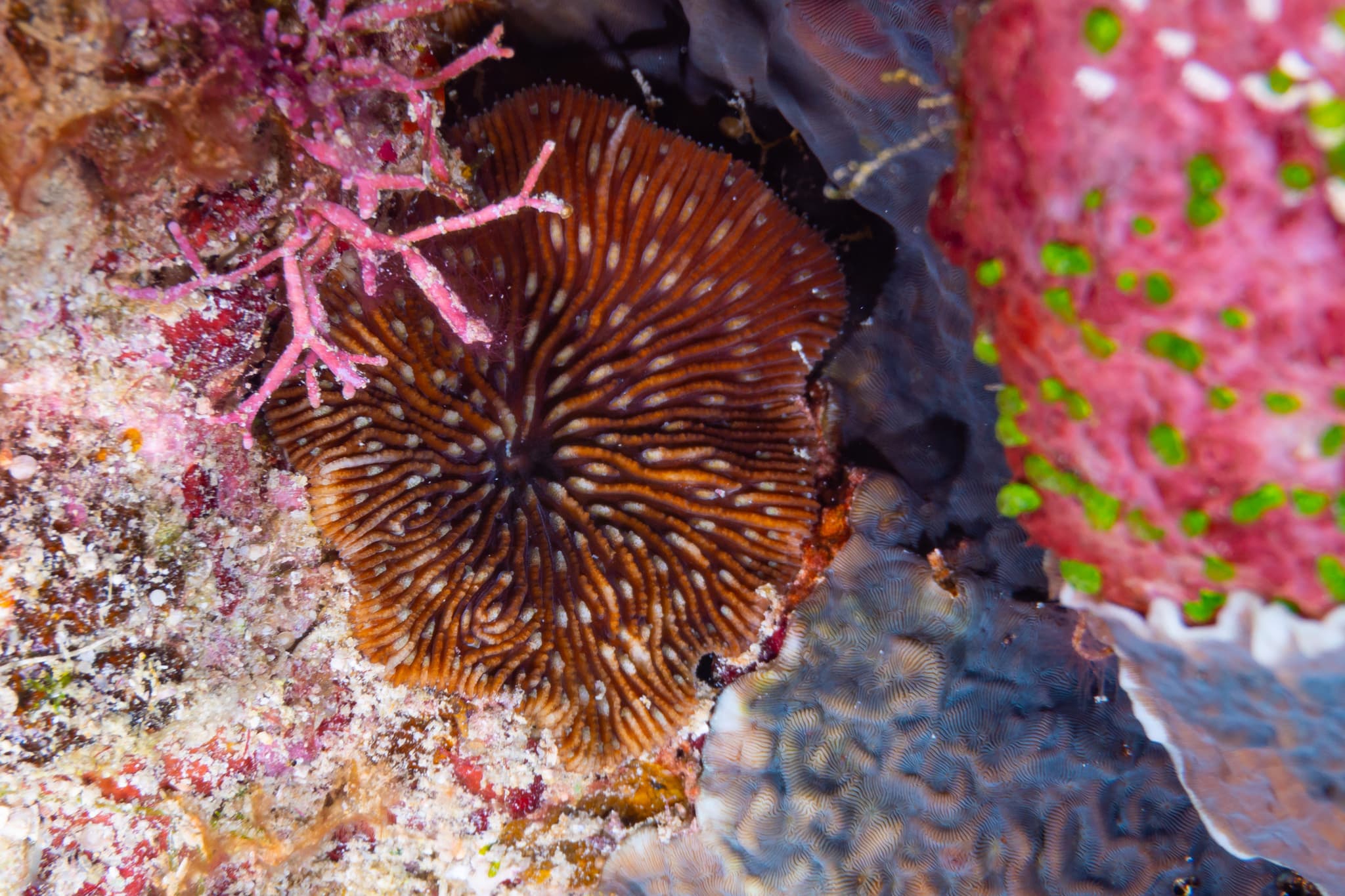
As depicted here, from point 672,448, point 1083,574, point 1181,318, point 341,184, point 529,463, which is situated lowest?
point 529,463

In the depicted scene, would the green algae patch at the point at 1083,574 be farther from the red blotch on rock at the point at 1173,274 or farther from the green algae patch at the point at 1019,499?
the green algae patch at the point at 1019,499

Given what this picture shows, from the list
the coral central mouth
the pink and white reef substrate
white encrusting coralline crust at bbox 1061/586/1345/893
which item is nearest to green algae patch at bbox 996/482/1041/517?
the pink and white reef substrate

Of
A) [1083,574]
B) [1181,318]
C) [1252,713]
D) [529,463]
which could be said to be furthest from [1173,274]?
[529,463]

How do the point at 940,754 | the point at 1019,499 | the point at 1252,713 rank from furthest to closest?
the point at 940,754, the point at 1252,713, the point at 1019,499

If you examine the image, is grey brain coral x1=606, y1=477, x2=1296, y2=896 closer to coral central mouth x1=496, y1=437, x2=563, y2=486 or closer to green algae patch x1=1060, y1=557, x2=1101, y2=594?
green algae patch x1=1060, y1=557, x2=1101, y2=594

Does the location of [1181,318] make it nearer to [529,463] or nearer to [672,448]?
[672,448]

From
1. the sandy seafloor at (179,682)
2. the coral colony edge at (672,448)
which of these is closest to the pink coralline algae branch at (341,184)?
the coral colony edge at (672,448)
